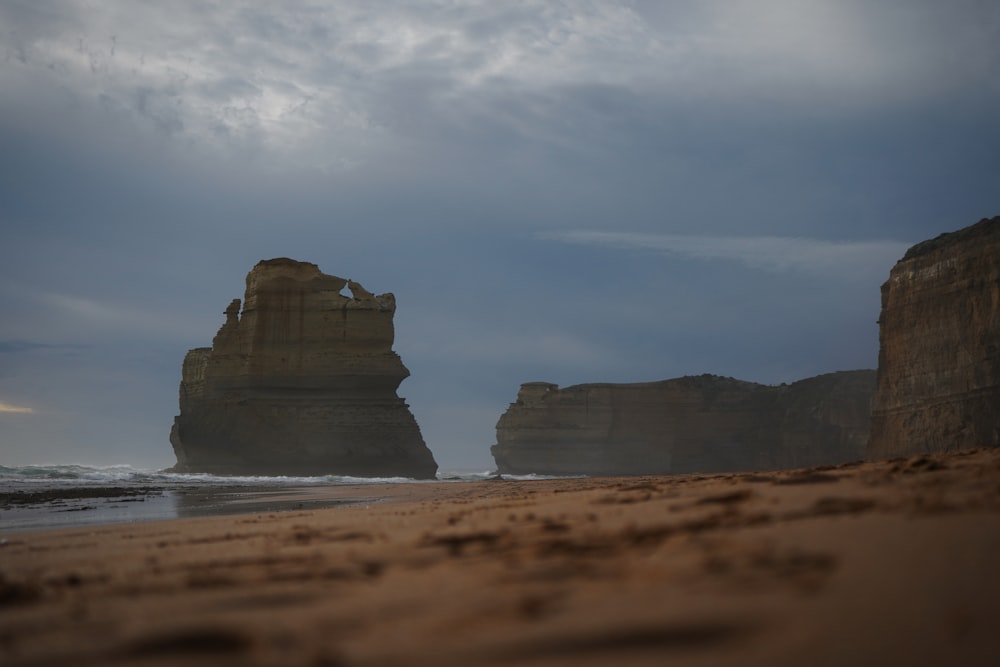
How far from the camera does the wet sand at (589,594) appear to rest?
194 centimetres

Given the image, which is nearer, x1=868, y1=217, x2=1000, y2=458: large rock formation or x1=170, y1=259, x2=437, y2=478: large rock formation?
x1=868, y1=217, x2=1000, y2=458: large rock formation

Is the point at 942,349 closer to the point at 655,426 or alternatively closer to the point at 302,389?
the point at 302,389

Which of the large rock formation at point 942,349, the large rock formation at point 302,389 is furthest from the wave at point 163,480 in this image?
the large rock formation at point 942,349

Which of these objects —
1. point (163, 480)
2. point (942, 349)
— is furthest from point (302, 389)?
point (942, 349)

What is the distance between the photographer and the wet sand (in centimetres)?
194

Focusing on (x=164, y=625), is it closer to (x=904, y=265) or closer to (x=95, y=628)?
(x=95, y=628)

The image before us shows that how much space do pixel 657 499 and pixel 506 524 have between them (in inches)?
41.9

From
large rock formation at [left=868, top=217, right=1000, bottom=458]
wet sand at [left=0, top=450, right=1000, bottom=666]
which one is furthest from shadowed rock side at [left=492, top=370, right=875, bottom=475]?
wet sand at [left=0, top=450, right=1000, bottom=666]

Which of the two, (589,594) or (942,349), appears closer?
(589,594)

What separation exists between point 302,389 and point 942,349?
104 ft

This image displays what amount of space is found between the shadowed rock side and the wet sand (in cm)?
5724

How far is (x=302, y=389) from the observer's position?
4672 centimetres

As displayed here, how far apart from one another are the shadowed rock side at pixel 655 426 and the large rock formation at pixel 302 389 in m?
21.7

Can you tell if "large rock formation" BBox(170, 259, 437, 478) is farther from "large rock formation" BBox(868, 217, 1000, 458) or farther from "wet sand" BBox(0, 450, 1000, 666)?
"wet sand" BBox(0, 450, 1000, 666)
